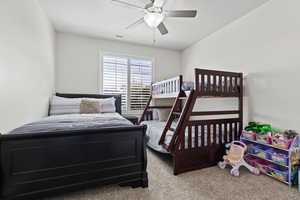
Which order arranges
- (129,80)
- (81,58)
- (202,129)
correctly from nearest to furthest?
(202,129)
(81,58)
(129,80)

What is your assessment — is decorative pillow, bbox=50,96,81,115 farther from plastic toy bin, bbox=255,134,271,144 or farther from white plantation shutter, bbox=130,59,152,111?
plastic toy bin, bbox=255,134,271,144

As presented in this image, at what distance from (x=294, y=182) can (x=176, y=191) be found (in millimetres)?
1459

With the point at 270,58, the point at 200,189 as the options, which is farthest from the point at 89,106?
the point at 270,58

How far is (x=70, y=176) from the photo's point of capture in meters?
1.43

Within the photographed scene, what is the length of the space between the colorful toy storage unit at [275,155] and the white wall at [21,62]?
3158mm

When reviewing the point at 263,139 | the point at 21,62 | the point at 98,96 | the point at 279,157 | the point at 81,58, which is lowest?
the point at 279,157

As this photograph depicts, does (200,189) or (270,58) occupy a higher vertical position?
(270,58)

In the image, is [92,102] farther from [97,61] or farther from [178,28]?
[178,28]

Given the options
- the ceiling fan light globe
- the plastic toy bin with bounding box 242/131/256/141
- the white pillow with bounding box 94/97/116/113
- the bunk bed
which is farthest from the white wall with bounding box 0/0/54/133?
the plastic toy bin with bounding box 242/131/256/141

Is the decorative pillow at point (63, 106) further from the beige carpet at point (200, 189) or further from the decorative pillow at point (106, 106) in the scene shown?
the beige carpet at point (200, 189)

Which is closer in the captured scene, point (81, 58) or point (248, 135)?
point (248, 135)

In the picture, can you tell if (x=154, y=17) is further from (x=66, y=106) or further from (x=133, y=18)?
(x=66, y=106)

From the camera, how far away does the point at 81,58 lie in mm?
3605

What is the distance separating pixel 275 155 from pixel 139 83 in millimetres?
3304
